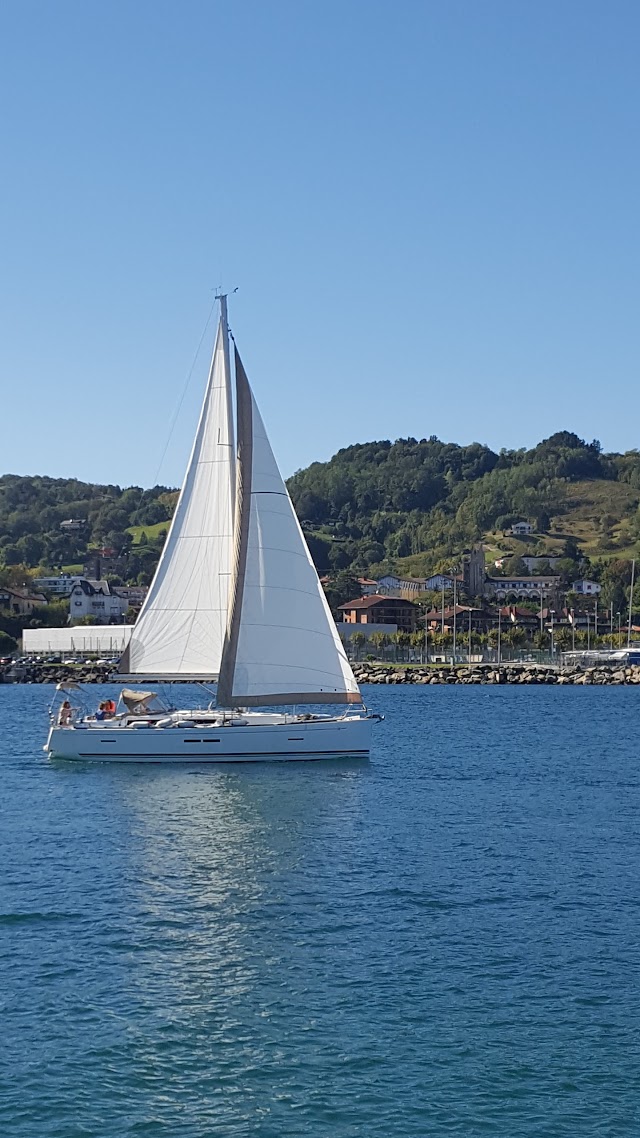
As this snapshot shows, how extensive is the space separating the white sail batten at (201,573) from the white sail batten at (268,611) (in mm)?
711

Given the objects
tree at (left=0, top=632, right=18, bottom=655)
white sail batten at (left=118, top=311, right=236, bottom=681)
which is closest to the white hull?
white sail batten at (left=118, top=311, right=236, bottom=681)

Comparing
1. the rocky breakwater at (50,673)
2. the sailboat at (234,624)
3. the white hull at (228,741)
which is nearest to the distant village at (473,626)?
the rocky breakwater at (50,673)

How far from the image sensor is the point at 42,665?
153 metres

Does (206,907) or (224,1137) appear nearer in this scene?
(224,1137)

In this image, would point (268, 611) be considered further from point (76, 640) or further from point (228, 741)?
point (76, 640)

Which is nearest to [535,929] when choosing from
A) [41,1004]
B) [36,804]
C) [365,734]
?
[41,1004]

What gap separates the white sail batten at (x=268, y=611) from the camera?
43.1 meters

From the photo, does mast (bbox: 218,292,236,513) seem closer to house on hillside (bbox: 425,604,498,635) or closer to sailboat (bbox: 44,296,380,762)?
sailboat (bbox: 44,296,380,762)

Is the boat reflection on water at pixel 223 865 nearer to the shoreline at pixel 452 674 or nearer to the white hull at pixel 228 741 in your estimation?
the white hull at pixel 228 741

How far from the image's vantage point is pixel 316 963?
2023 centimetres

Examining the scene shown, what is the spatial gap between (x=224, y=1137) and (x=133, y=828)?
18.7 m

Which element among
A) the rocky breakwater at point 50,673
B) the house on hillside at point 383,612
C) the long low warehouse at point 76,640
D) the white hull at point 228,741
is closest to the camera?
the white hull at point 228,741

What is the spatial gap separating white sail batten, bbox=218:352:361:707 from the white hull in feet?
3.10

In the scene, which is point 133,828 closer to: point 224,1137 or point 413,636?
point 224,1137
